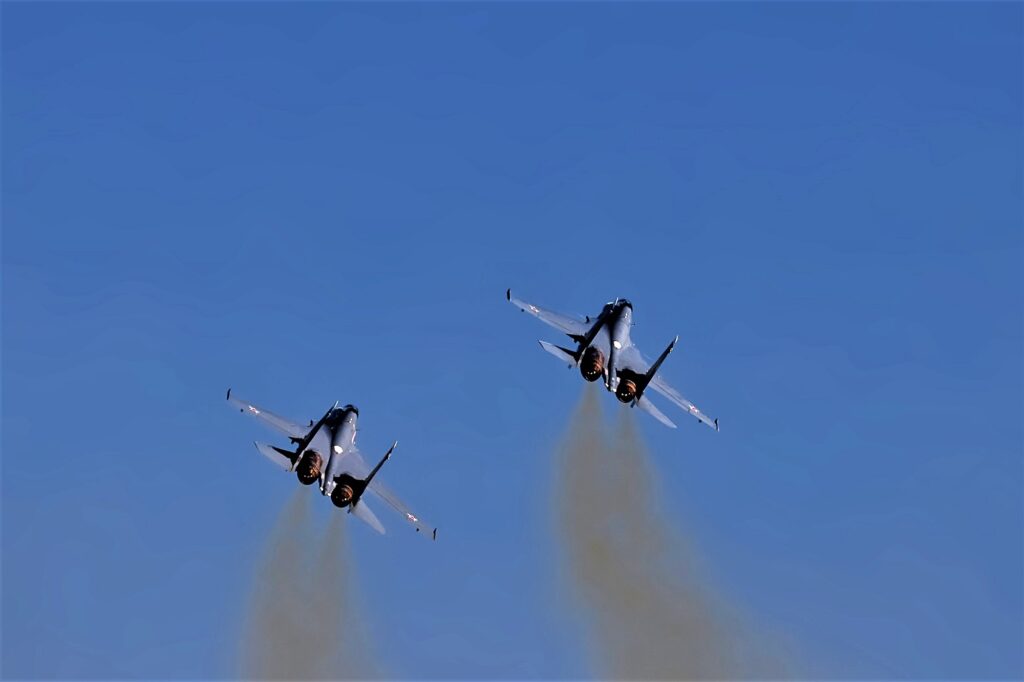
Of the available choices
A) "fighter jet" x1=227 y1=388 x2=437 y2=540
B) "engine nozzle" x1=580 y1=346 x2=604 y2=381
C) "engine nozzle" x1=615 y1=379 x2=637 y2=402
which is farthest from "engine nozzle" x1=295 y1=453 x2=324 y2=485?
"engine nozzle" x1=615 y1=379 x2=637 y2=402

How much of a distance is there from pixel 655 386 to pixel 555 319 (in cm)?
839

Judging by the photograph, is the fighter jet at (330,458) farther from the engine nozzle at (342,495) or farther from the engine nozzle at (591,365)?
the engine nozzle at (591,365)

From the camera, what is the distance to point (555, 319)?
12925 centimetres

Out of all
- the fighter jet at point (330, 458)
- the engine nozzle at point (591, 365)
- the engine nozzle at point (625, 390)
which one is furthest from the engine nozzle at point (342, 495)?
the engine nozzle at point (625, 390)

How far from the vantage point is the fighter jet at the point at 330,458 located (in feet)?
390

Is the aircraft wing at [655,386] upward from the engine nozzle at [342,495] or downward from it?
upward

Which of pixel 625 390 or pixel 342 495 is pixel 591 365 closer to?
pixel 625 390

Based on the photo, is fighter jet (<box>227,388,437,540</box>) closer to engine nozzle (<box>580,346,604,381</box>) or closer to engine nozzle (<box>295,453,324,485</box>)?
engine nozzle (<box>295,453,324,485</box>)

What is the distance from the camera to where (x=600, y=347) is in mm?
122938

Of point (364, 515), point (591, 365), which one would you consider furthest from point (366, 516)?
point (591, 365)

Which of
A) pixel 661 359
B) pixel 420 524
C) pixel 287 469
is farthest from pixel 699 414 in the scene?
pixel 287 469

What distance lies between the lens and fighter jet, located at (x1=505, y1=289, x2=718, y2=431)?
121125mm

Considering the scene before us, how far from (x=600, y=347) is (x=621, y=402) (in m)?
3.85

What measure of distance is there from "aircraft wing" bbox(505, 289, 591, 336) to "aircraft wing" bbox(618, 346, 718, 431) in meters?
4.48
